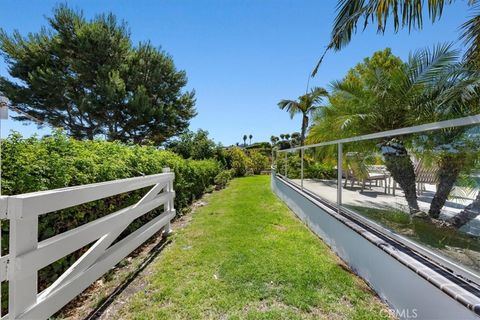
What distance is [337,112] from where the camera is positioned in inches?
316

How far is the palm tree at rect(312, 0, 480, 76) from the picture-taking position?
376cm

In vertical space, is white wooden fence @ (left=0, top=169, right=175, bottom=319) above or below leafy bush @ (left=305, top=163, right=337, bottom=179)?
below

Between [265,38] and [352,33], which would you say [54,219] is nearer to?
[352,33]

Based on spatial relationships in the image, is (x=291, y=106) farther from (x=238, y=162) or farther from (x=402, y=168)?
(x=402, y=168)

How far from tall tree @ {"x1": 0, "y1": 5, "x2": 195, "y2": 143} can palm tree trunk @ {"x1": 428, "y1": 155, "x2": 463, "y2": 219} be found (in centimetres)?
1929

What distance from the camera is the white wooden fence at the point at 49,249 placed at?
1.74 m

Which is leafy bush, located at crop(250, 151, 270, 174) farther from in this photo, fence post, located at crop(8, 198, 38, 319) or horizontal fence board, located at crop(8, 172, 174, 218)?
fence post, located at crop(8, 198, 38, 319)

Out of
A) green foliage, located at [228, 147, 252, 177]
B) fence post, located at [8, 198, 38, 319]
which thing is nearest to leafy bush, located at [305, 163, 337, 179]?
fence post, located at [8, 198, 38, 319]

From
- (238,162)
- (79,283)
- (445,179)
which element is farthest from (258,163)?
(79,283)

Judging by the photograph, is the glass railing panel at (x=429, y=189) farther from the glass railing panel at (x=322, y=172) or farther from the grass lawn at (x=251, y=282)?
the glass railing panel at (x=322, y=172)

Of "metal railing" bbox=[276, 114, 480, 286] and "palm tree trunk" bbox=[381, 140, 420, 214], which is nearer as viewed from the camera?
"metal railing" bbox=[276, 114, 480, 286]

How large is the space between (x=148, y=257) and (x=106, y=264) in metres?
1.37

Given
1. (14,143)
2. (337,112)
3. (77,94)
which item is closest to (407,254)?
(14,143)

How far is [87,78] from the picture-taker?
62.7ft
